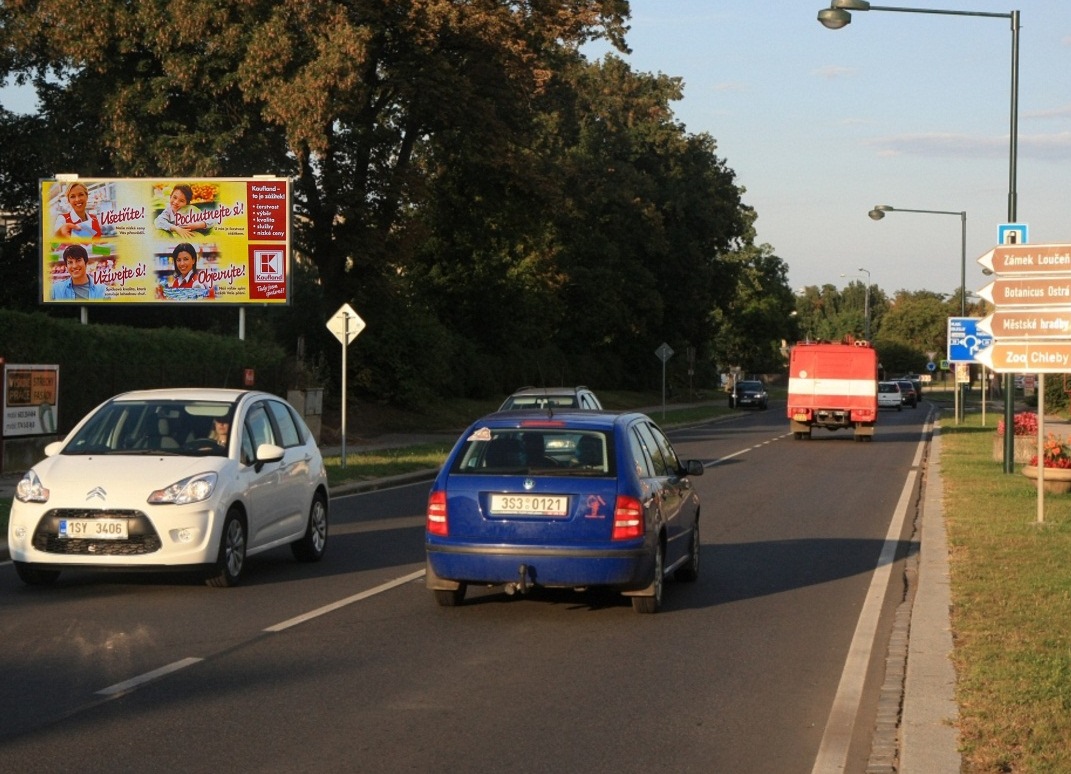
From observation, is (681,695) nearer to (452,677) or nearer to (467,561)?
(452,677)

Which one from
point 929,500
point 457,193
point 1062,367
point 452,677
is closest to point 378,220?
point 457,193

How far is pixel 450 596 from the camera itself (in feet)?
37.5

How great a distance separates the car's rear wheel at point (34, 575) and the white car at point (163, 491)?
11mm

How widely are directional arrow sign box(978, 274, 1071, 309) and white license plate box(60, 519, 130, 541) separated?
9868 mm

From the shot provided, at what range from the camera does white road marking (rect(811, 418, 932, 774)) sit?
698 cm

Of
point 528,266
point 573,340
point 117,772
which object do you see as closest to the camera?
point 117,772

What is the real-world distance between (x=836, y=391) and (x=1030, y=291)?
26.0m

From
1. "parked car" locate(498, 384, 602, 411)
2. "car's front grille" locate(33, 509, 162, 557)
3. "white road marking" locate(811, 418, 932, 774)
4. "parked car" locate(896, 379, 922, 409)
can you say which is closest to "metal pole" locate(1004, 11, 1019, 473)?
"parked car" locate(498, 384, 602, 411)

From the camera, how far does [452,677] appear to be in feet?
28.9

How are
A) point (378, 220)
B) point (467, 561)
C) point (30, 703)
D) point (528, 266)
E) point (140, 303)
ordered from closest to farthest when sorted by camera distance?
1. point (30, 703)
2. point (467, 561)
3. point (140, 303)
4. point (378, 220)
5. point (528, 266)

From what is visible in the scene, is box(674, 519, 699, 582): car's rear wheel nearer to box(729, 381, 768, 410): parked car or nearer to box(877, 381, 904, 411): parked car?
box(729, 381, 768, 410): parked car

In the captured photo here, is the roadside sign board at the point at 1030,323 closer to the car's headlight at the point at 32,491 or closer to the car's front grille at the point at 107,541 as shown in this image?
the car's front grille at the point at 107,541

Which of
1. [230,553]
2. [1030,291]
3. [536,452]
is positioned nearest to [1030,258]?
[1030,291]

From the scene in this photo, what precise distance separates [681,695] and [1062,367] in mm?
10128
